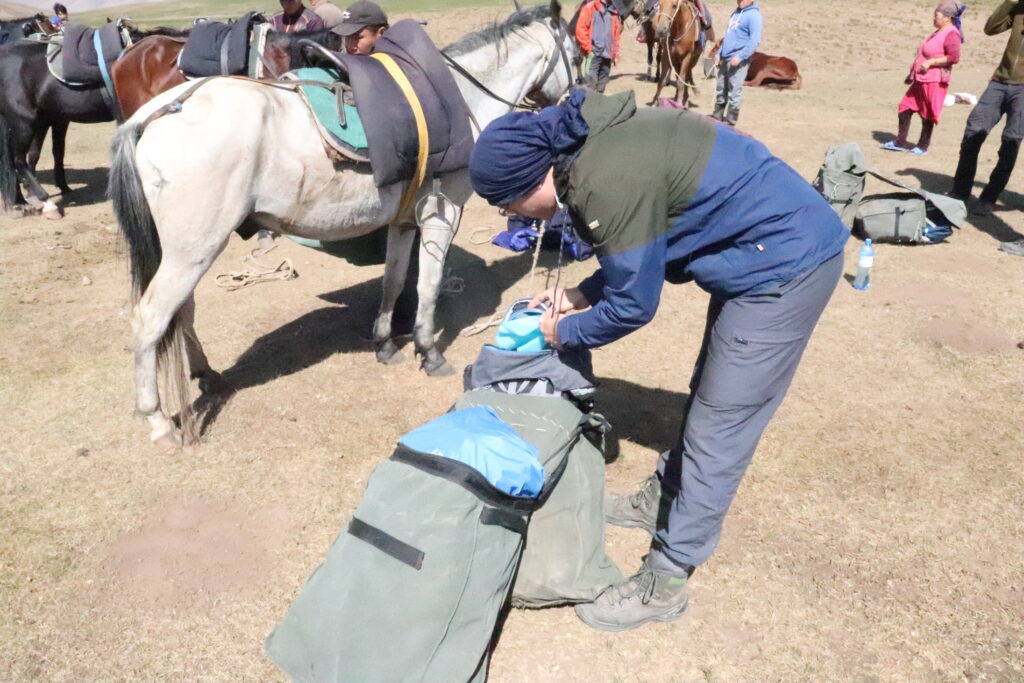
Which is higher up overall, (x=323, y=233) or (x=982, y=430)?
(x=323, y=233)

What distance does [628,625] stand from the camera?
2.71m

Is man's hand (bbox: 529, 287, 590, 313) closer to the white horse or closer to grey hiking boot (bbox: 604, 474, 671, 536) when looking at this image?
grey hiking boot (bbox: 604, 474, 671, 536)

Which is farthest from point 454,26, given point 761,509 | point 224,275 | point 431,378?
point 761,509

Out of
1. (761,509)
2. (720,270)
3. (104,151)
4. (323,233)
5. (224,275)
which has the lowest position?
(104,151)

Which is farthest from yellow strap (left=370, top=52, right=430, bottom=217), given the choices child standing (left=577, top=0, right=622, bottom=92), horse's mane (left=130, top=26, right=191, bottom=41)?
child standing (left=577, top=0, right=622, bottom=92)

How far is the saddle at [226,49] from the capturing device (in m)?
5.39

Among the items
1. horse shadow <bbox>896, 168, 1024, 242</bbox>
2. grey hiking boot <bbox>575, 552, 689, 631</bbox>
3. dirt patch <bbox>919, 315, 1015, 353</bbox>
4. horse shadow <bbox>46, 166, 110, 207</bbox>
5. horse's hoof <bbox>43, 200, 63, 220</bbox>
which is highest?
horse shadow <bbox>896, 168, 1024, 242</bbox>

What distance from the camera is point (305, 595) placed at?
238 cm

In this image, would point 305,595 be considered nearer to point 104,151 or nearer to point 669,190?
point 669,190

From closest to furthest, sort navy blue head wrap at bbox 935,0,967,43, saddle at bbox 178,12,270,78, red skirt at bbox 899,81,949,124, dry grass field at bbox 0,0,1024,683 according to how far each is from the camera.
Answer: dry grass field at bbox 0,0,1024,683 → saddle at bbox 178,12,270,78 → navy blue head wrap at bbox 935,0,967,43 → red skirt at bbox 899,81,949,124

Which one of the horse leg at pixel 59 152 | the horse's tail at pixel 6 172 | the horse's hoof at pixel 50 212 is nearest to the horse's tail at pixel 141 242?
the horse's hoof at pixel 50 212

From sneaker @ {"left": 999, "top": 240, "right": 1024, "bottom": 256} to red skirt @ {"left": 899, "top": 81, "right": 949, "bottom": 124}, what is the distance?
3.24 m

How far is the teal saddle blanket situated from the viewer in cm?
356

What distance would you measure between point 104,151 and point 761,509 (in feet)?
32.0
